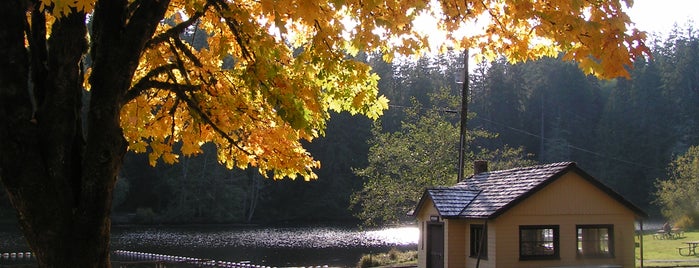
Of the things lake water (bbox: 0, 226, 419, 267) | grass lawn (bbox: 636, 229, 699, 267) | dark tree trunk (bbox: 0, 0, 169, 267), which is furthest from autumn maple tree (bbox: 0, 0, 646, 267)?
lake water (bbox: 0, 226, 419, 267)

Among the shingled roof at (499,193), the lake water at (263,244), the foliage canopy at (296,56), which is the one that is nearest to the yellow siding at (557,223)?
the shingled roof at (499,193)

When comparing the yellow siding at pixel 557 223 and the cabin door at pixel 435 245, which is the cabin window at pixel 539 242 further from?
the cabin door at pixel 435 245

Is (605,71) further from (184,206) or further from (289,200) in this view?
(289,200)

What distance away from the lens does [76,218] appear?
5035 millimetres

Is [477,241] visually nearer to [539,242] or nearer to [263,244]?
[539,242]

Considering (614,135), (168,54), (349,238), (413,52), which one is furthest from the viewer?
(614,135)

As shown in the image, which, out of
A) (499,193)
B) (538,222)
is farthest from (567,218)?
(499,193)

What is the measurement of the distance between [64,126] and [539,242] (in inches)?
533

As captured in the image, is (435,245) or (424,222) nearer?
(435,245)

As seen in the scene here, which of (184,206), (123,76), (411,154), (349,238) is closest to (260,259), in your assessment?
A: (411,154)

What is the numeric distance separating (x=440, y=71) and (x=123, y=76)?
96.3 metres

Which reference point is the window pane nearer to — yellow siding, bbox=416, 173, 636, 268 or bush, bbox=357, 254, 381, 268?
yellow siding, bbox=416, 173, 636, 268

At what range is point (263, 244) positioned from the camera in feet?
137

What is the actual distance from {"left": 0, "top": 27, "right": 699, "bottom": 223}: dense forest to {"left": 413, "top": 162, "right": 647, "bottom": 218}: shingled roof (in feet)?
149
